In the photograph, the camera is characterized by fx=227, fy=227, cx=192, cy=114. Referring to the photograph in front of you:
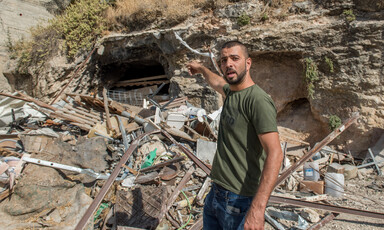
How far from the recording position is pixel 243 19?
6.79m

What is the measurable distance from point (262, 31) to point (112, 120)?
506 centimetres

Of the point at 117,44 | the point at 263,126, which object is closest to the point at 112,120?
the point at 117,44

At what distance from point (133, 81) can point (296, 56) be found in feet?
20.8

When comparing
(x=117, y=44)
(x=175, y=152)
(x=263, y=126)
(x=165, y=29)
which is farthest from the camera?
(x=117, y=44)

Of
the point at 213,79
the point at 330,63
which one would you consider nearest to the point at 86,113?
the point at 213,79

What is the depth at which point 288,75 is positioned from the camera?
22.6ft

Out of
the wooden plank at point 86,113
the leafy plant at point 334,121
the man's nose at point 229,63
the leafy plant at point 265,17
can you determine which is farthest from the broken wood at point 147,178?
the leafy plant at point 265,17

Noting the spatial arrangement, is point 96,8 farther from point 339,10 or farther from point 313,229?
point 313,229

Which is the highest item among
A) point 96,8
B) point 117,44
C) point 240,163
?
point 96,8

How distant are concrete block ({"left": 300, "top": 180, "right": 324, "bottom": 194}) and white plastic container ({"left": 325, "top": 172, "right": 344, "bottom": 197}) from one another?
150 millimetres

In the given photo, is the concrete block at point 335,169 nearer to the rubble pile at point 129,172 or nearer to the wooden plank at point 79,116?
the rubble pile at point 129,172

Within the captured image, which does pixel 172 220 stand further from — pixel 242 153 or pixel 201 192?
pixel 242 153

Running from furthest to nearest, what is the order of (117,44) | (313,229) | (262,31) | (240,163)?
(117,44), (262,31), (313,229), (240,163)

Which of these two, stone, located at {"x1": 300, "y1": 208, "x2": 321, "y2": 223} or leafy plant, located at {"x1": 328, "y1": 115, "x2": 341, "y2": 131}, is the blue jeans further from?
leafy plant, located at {"x1": 328, "y1": 115, "x2": 341, "y2": 131}
